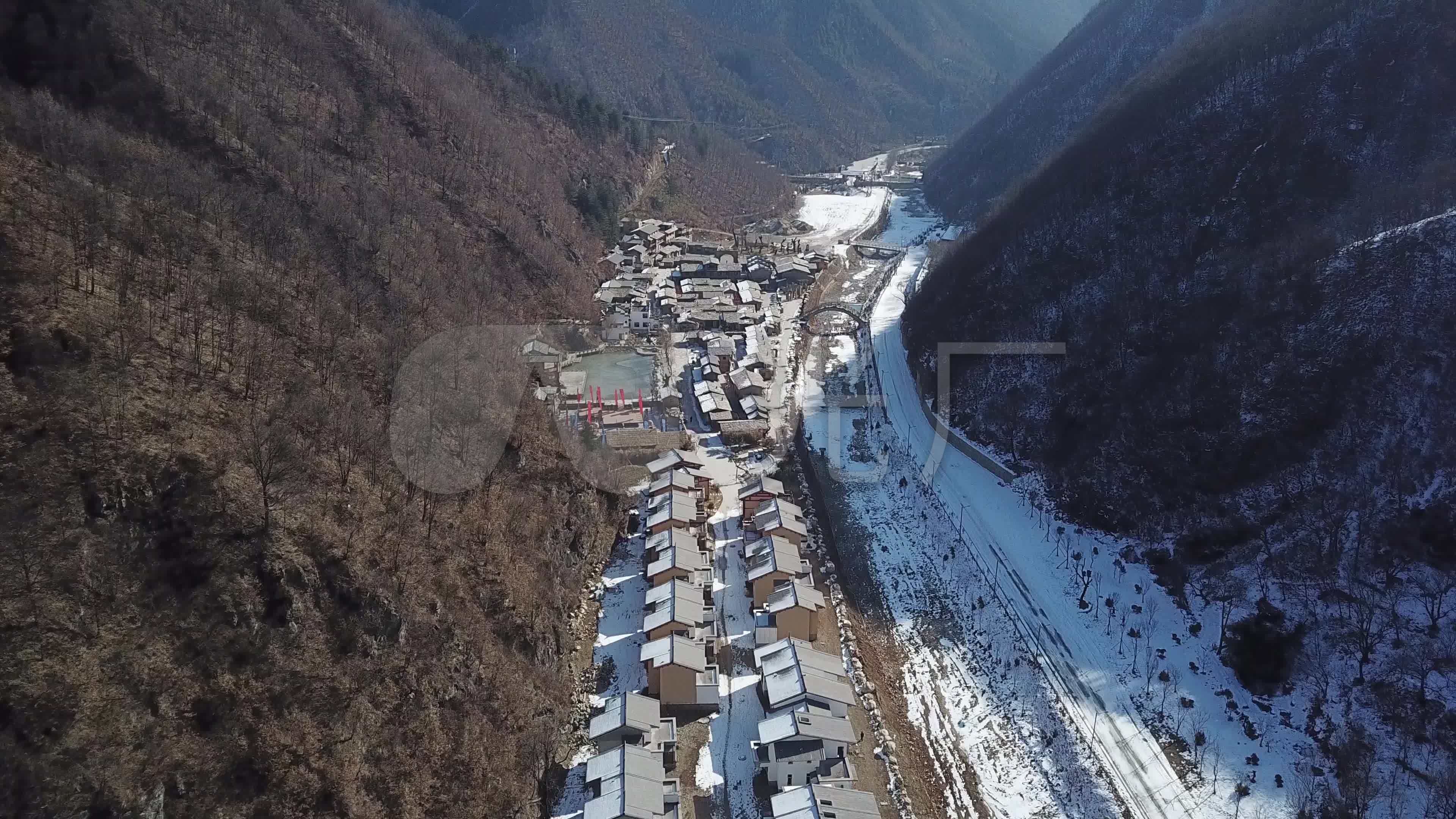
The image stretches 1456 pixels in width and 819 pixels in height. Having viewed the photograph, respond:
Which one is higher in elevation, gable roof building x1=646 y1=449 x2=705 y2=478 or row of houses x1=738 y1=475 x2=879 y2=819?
gable roof building x1=646 y1=449 x2=705 y2=478

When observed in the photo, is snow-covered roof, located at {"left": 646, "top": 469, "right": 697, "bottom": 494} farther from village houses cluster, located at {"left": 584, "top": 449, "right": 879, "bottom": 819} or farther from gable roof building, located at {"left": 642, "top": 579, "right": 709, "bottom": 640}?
gable roof building, located at {"left": 642, "top": 579, "right": 709, "bottom": 640}

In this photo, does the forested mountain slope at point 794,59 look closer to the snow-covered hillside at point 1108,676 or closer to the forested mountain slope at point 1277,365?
the forested mountain slope at point 1277,365

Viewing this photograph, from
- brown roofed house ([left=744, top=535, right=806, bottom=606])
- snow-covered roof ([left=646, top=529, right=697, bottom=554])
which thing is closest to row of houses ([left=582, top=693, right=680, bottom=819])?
brown roofed house ([left=744, top=535, right=806, bottom=606])

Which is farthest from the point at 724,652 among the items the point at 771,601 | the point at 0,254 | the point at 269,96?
the point at 269,96

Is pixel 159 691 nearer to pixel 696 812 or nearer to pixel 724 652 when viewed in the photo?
pixel 696 812

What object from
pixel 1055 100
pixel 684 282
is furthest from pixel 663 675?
pixel 1055 100
